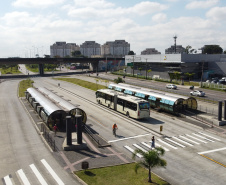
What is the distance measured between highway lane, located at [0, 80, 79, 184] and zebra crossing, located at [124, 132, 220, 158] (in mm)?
8873

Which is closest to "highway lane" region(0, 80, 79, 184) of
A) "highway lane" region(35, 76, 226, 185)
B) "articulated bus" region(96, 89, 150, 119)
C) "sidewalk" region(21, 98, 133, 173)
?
"sidewalk" region(21, 98, 133, 173)

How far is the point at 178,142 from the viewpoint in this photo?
29.3 m

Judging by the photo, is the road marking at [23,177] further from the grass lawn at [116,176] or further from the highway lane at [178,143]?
the highway lane at [178,143]

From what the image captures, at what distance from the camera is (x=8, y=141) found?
29.5 metres

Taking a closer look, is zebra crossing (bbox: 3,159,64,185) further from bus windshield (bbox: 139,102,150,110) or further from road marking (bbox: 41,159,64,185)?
bus windshield (bbox: 139,102,150,110)

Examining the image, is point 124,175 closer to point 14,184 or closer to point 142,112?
point 14,184

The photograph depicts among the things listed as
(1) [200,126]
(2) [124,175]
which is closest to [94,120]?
(1) [200,126]

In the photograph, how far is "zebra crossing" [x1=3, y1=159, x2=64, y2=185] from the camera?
778 inches

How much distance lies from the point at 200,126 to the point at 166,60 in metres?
79.9

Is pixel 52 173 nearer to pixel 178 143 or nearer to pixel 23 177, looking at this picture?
pixel 23 177

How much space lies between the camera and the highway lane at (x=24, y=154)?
20.7 metres

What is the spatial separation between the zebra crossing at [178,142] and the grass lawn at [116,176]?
5383 mm

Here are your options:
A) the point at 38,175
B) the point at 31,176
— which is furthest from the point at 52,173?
the point at 31,176

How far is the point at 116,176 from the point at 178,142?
1194cm
